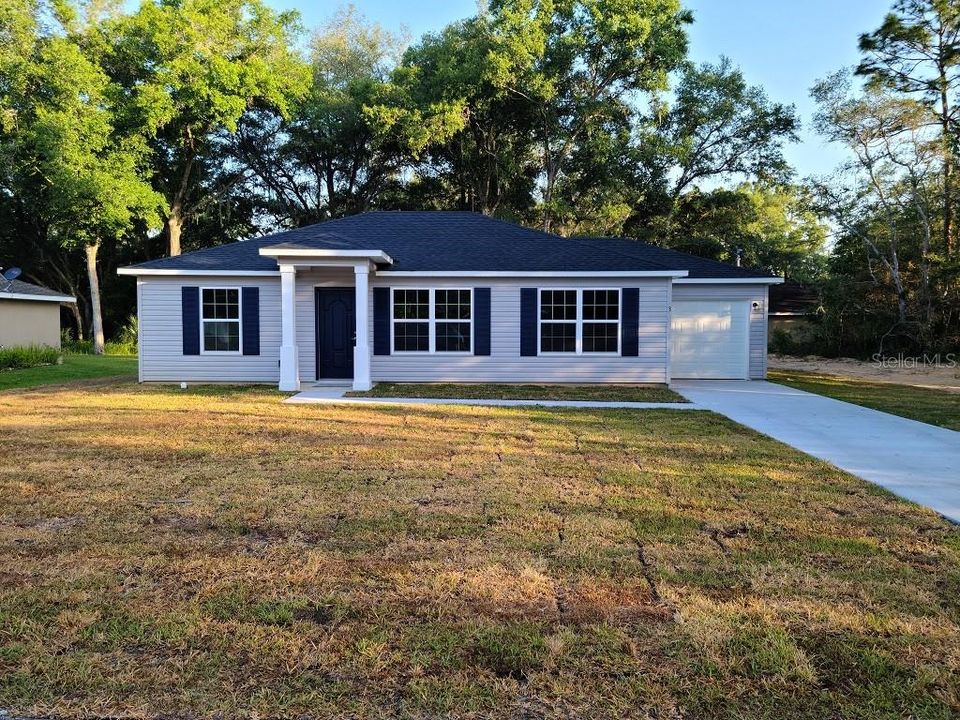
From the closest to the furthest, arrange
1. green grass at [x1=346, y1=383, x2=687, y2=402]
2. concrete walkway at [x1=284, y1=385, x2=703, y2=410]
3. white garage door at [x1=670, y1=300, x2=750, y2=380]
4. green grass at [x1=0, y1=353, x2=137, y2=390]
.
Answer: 1. concrete walkway at [x1=284, y1=385, x2=703, y2=410]
2. green grass at [x1=346, y1=383, x2=687, y2=402]
3. green grass at [x1=0, y1=353, x2=137, y2=390]
4. white garage door at [x1=670, y1=300, x2=750, y2=380]

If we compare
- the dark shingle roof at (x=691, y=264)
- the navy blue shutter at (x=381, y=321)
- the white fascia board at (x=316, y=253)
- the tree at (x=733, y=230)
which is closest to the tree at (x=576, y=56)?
the tree at (x=733, y=230)

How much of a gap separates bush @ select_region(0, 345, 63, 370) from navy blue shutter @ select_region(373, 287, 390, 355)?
10.8 m

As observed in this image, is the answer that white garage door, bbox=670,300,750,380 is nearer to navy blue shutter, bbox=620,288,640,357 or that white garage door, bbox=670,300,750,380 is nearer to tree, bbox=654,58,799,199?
navy blue shutter, bbox=620,288,640,357

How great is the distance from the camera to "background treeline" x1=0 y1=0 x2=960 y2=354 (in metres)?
22.5

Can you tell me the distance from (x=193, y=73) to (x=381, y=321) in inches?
681

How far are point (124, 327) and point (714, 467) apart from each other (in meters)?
29.3

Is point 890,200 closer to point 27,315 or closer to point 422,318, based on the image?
point 422,318

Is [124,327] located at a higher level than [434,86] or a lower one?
lower

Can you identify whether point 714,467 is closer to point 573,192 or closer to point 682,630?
point 682,630

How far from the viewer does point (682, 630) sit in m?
3.02

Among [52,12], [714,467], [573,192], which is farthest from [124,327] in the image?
[714,467]

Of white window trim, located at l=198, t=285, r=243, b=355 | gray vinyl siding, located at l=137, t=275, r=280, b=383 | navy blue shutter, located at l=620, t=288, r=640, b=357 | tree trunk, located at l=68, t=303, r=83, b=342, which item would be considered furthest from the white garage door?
tree trunk, located at l=68, t=303, r=83, b=342

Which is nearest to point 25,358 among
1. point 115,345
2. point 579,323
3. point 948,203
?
point 115,345

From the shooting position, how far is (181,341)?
46.3 ft
